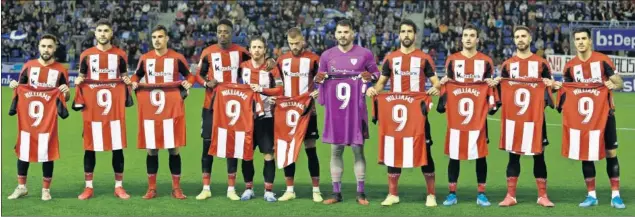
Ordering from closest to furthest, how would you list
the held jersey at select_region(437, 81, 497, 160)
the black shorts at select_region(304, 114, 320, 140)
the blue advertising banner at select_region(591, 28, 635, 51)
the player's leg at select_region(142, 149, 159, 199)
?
the held jersey at select_region(437, 81, 497, 160)
the black shorts at select_region(304, 114, 320, 140)
the player's leg at select_region(142, 149, 159, 199)
the blue advertising banner at select_region(591, 28, 635, 51)

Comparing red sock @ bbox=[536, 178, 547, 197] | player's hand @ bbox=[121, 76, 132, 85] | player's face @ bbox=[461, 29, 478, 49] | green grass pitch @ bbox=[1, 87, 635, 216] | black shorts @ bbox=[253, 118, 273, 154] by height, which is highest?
player's face @ bbox=[461, 29, 478, 49]

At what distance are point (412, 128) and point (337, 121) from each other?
2.45 ft

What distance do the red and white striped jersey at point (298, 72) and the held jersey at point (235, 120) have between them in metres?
0.36

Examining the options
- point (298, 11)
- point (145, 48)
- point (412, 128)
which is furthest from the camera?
point (298, 11)

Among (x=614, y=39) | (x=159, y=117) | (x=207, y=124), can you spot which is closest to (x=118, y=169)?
(x=159, y=117)

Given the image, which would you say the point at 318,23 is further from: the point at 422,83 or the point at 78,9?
the point at 422,83

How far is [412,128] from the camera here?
10.6 metres

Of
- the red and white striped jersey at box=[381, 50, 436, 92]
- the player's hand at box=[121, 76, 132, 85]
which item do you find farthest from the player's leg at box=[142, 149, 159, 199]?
the red and white striped jersey at box=[381, 50, 436, 92]

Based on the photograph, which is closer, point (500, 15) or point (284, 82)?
point (284, 82)

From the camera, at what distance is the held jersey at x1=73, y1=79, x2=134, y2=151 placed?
11.1 metres

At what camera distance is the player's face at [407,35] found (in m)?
10.5

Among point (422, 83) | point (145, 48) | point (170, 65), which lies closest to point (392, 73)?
point (422, 83)

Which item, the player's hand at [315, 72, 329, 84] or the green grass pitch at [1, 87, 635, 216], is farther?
the player's hand at [315, 72, 329, 84]

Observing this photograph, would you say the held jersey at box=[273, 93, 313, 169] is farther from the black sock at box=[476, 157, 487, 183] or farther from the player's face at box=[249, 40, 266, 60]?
the black sock at box=[476, 157, 487, 183]
